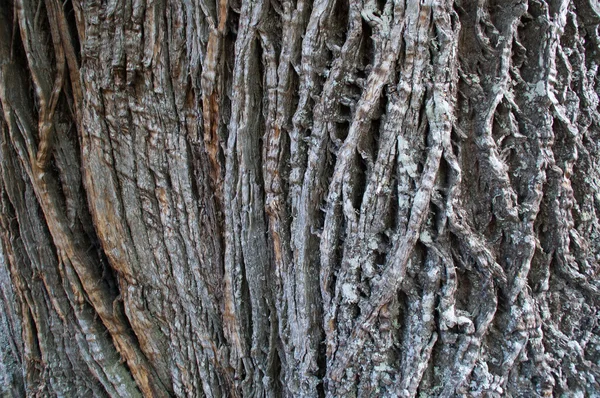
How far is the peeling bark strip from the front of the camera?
1.39 m

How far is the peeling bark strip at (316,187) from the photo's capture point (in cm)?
139

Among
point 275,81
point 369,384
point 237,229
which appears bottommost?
point 369,384

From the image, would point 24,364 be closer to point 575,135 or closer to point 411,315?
point 411,315

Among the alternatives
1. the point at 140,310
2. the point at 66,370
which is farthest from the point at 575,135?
the point at 66,370

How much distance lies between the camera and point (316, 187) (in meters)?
1.49

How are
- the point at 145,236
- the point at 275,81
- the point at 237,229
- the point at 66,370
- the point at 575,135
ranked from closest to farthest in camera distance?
1. the point at 575,135
2. the point at 275,81
3. the point at 237,229
4. the point at 145,236
5. the point at 66,370

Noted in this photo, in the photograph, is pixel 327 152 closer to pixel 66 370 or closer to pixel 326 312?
pixel 326 312

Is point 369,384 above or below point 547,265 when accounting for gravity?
below

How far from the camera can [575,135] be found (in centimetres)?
140

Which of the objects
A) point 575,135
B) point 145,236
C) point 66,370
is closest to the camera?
point 575,135

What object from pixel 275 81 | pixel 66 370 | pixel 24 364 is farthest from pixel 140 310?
pixel 275 81

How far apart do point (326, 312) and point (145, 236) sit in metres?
0.81

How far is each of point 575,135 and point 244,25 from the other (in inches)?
46.5

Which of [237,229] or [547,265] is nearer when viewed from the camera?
[547,265]
